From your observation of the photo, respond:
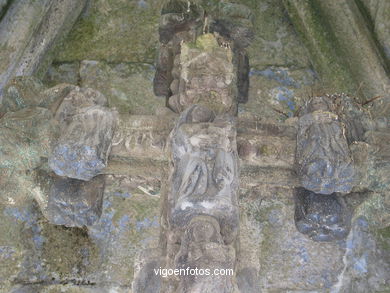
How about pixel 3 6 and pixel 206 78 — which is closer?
pixel 206 78

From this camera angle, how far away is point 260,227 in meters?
3.44

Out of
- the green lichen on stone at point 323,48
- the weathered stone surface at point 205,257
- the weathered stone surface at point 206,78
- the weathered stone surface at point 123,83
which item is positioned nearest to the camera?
the weathered stone surface at point 205,257

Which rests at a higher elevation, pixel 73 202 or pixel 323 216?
pixel 73 202

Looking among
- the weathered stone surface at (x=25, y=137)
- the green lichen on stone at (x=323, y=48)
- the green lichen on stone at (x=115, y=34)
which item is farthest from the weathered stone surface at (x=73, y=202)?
the green lichen on stone at (x=323, y=48)

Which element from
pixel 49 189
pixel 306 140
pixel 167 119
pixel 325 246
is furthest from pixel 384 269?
pixel 49 189

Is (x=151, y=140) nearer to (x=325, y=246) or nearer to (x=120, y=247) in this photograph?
(x=120, y=247)

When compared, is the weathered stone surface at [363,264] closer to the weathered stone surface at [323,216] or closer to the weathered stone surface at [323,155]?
the weathered stone surface at [323,216]

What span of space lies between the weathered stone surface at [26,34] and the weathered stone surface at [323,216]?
2406 millimetres

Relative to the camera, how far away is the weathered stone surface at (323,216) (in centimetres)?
251

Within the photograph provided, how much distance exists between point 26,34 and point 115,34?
3.11 feet

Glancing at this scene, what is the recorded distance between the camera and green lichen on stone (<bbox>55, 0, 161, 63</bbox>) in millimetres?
4145

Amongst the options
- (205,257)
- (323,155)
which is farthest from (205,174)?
(323,155)

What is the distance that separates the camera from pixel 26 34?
349 cm

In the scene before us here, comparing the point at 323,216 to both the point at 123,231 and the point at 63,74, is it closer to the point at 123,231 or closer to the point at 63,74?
the point at 123,231
